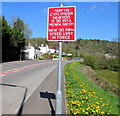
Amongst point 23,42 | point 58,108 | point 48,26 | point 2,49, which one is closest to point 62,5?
point 48,26

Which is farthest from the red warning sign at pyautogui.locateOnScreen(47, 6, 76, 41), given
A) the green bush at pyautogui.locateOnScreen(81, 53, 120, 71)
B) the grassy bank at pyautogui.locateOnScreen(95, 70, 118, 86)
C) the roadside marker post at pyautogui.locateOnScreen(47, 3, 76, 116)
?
the green bush at pyautogui.locateOnScreen(81, 53, 120, 71)

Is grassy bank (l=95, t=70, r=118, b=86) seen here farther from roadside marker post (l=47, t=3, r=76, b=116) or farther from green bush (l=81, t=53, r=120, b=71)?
roadside marker post (l=47, t=3, r=76, b=116)

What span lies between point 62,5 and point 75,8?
36 centimetres

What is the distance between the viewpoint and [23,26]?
5100 cm

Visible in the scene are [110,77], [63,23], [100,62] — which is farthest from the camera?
[100,62]

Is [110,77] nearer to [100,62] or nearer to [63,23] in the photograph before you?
[100,62]

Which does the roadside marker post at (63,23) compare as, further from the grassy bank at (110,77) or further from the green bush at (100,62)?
the green bush at (100,62)

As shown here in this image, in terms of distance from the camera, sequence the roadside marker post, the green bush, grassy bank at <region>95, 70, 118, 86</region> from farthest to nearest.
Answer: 1. the green bush
2. grassy bank at <region>95, 70, 118, 86</region>
3. the roadside marker post

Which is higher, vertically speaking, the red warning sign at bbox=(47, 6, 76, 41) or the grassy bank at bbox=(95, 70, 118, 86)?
the red warning sign at bbox=(47, 6, 76, 41)

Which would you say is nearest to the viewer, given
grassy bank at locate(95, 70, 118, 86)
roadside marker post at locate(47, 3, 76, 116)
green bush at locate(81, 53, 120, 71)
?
roadside marker post at locate(47, 3, 76, 116)

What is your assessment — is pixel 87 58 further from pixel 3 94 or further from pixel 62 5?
pixel 62 5

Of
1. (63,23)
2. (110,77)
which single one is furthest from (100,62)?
(63,23)

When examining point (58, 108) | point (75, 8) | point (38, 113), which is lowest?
point (38, 113)

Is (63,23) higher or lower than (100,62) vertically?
higher
